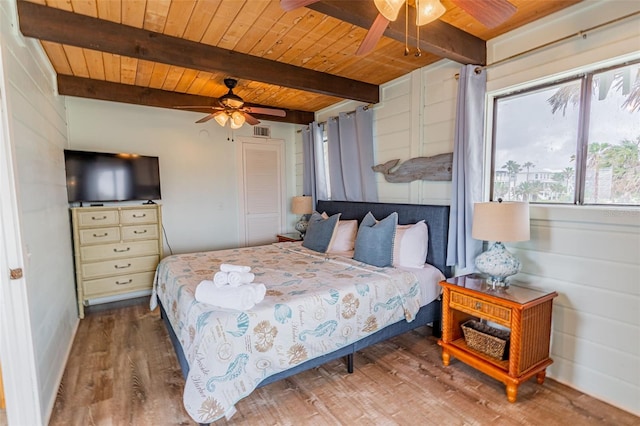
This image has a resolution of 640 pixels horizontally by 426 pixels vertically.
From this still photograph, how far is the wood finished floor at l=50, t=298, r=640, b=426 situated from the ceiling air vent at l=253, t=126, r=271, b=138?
11.5 feet

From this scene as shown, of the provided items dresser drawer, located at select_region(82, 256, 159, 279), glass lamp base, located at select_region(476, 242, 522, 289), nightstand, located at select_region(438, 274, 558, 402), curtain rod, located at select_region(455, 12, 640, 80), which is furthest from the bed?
curtain rod, located at select_region(455, 12, 640, 80)

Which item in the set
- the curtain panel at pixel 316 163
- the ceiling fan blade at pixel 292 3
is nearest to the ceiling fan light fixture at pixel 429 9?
the ceiling fan blade at pixel 292 3

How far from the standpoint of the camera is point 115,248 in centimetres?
379

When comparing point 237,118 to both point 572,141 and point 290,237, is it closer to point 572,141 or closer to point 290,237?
point 290,237

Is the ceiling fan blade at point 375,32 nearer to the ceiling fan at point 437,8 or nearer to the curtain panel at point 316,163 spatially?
the ceiling fan at point 437,8

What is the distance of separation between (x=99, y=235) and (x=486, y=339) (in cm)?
414

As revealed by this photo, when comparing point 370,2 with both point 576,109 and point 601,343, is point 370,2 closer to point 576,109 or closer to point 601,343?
point 576,109

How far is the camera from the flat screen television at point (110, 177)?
3.68 metres

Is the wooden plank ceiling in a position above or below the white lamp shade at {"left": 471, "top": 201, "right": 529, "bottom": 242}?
above

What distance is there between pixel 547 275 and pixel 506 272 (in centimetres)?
40

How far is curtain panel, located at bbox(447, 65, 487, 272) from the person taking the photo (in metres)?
2.75

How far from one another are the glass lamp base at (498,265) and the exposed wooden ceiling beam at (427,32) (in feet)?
5.16

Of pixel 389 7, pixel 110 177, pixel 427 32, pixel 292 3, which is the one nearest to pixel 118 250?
pixel 110 177

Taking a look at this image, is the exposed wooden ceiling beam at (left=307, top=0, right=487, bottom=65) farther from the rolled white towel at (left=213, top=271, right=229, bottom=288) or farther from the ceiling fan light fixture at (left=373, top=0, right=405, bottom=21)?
the rolled white towel at (left=213, top=271, right=229, bottom=288)
